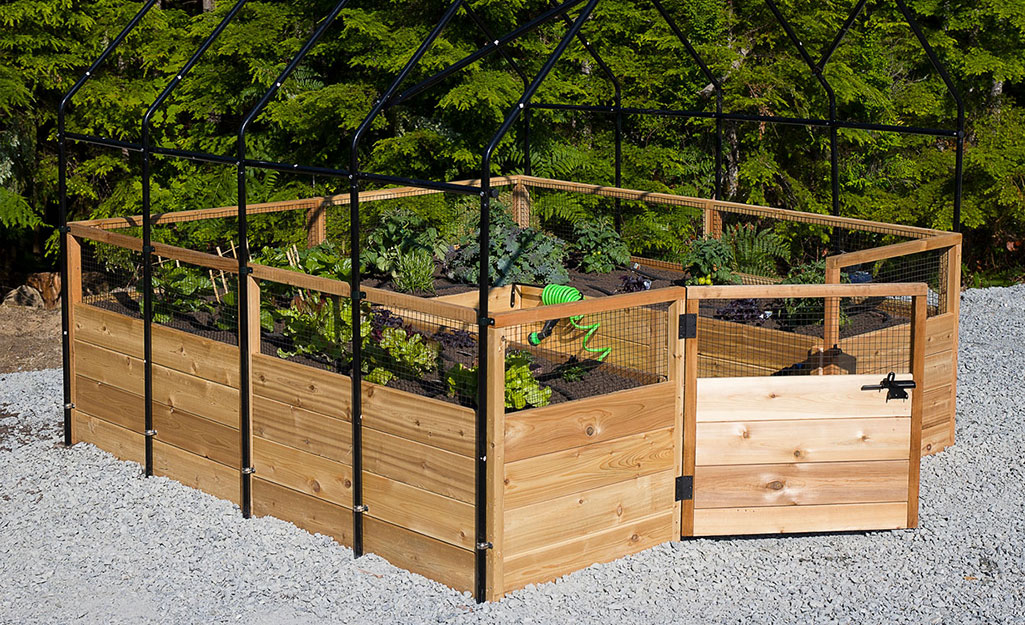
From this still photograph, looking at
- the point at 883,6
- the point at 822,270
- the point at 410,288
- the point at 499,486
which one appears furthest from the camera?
the point at 883,6

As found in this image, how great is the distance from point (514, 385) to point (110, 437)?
12.3ft

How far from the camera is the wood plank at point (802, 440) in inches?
264

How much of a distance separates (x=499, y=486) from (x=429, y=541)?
65 centimetres

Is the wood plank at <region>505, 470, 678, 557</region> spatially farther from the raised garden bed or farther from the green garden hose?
the green garden hose

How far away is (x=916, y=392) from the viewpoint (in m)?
6.90

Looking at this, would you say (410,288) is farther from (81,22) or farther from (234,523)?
(81,22)

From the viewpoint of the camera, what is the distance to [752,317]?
8188 millimetres

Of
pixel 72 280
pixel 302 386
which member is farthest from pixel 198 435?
pixel 72 280

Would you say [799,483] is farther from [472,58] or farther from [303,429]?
[472,58]

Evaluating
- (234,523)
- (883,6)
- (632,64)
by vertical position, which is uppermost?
(883,6)

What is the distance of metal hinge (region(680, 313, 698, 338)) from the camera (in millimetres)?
6555

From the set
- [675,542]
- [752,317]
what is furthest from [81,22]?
[675,542]

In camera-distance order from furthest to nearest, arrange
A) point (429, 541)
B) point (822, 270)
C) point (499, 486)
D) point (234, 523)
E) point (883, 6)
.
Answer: point (883, 6), point (822, 270), point (234, 523), point (429, 541), point (499, 486)

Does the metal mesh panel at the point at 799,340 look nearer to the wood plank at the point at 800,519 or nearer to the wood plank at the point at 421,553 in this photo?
the wood plank at the point at 800,519
